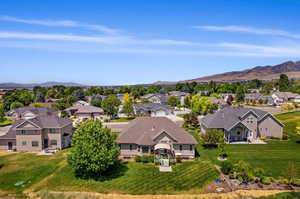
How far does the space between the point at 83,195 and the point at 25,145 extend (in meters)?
24.5

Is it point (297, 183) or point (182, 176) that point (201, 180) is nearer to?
point (182, 176)

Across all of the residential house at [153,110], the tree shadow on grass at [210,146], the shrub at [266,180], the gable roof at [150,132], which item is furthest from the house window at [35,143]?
the residential house at [153,110]

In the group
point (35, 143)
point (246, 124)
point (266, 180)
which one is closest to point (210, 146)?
point (246, 124)

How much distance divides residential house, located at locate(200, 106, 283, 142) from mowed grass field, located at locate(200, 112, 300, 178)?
3401mm

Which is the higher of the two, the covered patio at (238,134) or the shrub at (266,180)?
the covered patio at (238,134)

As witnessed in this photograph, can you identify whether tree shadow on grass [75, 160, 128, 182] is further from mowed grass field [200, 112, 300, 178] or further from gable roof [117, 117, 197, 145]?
mowed grass field [200, 112, 300, 178]

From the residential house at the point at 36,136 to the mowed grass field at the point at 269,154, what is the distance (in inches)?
1112

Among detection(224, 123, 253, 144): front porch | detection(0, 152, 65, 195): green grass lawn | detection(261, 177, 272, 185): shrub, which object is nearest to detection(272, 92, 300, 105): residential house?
detection(224, 123, 253, 144): front porch

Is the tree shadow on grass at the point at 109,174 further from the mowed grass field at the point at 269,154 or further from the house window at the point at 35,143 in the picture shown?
the house window at the point at 35,143

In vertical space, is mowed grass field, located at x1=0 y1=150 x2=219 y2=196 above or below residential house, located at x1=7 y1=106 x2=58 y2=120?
below

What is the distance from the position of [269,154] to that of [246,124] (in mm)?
11954

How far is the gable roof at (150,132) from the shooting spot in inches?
1535

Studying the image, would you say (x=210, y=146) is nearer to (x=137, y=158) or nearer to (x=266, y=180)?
(x=266, y=180)

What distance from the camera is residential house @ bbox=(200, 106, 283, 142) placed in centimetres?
4941
